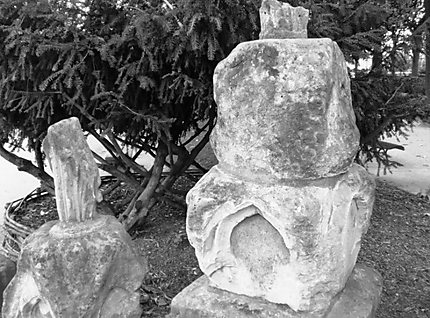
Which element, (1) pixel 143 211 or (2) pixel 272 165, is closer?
(2) pixel 272 165

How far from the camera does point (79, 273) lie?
205cm

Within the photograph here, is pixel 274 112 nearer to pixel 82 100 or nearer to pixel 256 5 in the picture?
pixel 256 5

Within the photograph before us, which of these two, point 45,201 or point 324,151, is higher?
point 324,151

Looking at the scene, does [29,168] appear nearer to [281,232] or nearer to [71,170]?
[71,170]

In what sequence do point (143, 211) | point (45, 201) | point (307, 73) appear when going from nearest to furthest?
point (307, 73), point (143, 211), point (45, 201)

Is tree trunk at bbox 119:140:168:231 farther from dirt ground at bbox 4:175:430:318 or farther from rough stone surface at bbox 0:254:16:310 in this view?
rough stone surface at bbox 0:254:16:310

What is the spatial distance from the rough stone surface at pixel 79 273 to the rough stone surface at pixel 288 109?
24.3 inches

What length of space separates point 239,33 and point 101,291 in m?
1.76

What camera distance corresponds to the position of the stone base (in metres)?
2.06

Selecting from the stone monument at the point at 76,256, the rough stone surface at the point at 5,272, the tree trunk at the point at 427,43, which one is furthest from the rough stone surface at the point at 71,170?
the tree trunk at the point at 427,43

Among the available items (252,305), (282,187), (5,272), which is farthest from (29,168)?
(282,187)

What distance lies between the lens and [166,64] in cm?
338

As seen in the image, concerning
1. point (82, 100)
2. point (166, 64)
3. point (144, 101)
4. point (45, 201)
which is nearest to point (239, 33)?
point (166, 64)

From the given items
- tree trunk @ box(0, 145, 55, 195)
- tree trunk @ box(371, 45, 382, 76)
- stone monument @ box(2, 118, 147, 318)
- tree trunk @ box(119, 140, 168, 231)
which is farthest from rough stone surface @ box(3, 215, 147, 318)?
tree trunk @ box(371, 45, 382, 76)
